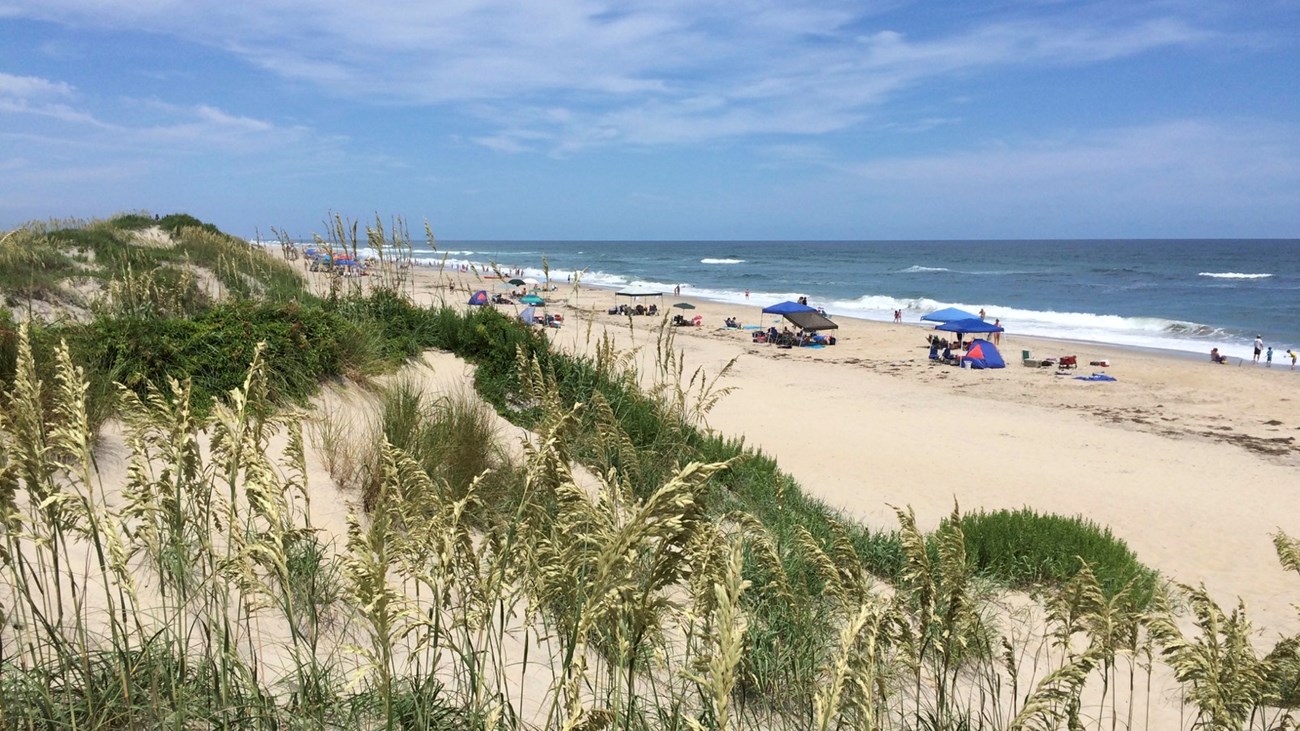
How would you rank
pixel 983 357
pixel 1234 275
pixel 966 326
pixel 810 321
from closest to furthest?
1. pixel 983 357
2. pixel 966 326
3. pixel 810 321
4. pixel 1234 275

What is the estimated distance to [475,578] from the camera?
2162 millimetres

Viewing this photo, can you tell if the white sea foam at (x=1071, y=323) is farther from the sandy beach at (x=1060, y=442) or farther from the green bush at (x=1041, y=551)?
the green bush at (x=1041, y=551)

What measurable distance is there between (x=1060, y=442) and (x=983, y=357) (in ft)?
34.6

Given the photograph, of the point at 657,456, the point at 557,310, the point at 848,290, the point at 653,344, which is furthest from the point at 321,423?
the point at 848,290

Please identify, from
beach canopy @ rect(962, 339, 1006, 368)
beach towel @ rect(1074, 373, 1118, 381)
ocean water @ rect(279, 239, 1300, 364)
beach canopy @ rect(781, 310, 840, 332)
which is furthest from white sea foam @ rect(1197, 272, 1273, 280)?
beach towel @ rect(1074, 373, 1118, 381)

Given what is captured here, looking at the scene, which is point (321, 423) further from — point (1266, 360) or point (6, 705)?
point (1266, 360)

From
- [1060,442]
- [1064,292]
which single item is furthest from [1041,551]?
[1064,292]

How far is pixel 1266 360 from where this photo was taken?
27734 mm

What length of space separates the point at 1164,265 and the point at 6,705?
104 meters

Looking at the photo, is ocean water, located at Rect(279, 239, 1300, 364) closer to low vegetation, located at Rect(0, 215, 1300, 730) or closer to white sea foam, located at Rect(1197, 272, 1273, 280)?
white sea foam, located at Rect(1197, 272, 1273, 280)

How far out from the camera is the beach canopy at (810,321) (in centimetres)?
3052

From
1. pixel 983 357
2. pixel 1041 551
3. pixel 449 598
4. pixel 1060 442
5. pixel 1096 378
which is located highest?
pixel 449 598

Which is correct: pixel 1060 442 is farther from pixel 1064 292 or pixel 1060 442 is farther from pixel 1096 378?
pixel 1064 292

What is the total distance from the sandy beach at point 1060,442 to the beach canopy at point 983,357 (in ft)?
2.08
